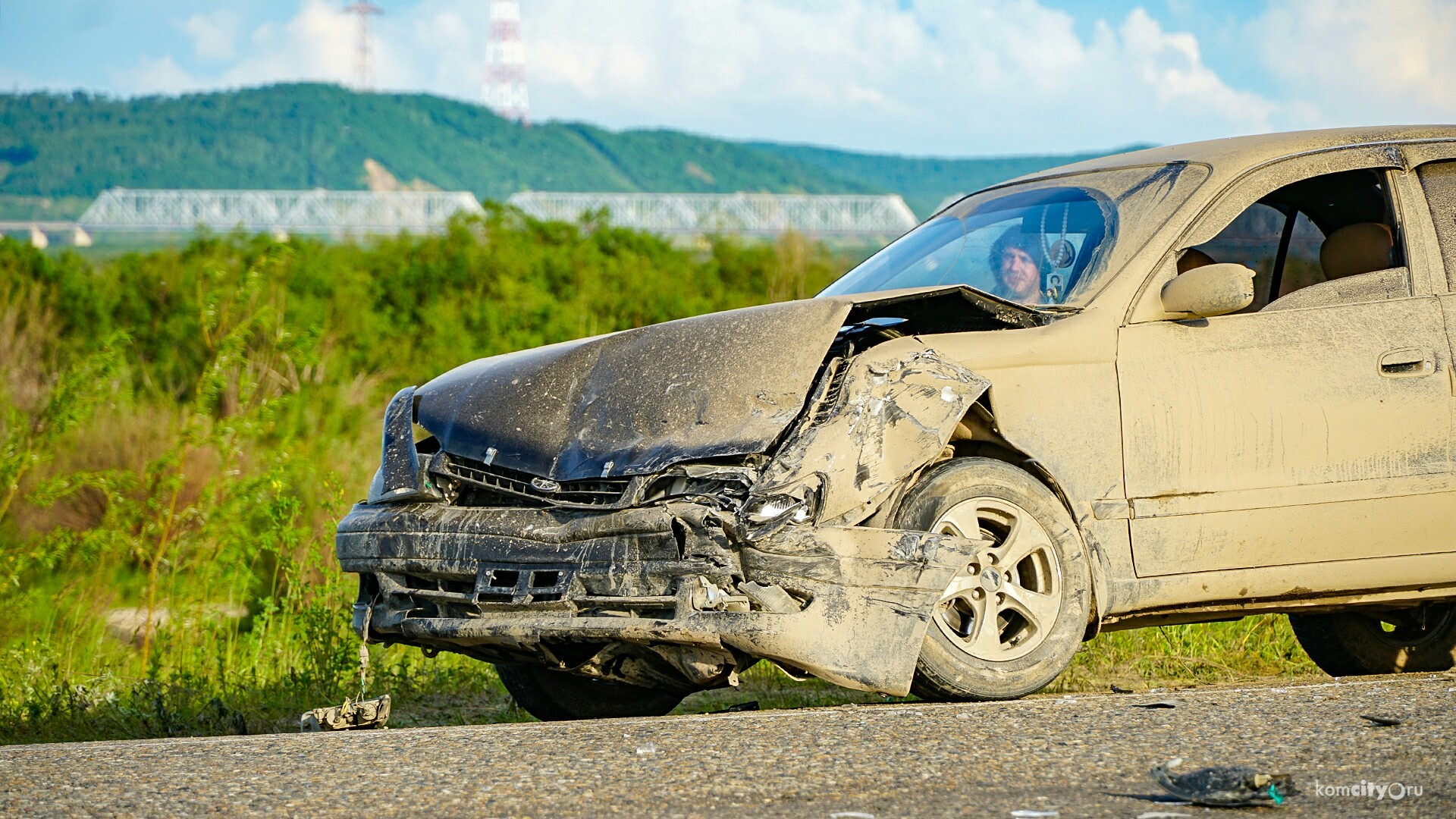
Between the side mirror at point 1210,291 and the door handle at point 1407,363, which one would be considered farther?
the door handle at point 1407,363

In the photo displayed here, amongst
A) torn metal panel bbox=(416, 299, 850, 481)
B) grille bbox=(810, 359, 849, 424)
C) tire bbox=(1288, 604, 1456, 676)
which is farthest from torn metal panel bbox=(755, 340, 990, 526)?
tire bbox=(1288, 604, 1456, 676)

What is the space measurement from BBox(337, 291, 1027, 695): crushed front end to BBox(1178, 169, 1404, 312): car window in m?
1.43

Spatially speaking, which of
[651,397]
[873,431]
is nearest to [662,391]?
[651,397]

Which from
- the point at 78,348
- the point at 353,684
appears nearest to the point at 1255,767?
the point at 353,684

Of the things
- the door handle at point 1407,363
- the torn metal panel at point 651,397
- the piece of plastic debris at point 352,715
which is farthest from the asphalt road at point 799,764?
the door handle at point 1407,363

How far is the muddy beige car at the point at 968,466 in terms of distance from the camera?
14.3ft

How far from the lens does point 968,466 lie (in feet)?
15.4

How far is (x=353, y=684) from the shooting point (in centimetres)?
698

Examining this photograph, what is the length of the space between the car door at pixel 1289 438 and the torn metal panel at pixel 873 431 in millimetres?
703

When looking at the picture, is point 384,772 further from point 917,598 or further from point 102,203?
point 102,203

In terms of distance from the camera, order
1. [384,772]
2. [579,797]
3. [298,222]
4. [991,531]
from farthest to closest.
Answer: [298,222] → [991,531] → [384,772] → [579,797]

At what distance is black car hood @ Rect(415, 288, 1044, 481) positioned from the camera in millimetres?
4559

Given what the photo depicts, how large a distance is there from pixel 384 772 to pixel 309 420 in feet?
49.9

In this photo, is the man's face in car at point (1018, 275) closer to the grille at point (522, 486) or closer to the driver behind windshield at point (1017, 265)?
the driver behind windshield at point (1017, 265)
